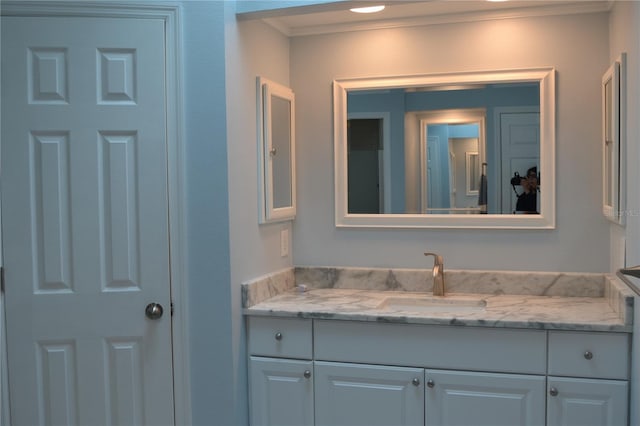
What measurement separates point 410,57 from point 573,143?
82cm

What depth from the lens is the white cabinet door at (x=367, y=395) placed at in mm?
2471

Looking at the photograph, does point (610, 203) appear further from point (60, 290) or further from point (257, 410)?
point (60, 290)

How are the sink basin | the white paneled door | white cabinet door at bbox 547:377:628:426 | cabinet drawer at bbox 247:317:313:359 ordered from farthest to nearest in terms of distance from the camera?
1. the sink basin
2. cabinet drawer at bbox 247:317:313:359
3. the white paneled door
4. white cabinet door at bbox 547:377:628:426

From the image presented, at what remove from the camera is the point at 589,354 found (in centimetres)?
228

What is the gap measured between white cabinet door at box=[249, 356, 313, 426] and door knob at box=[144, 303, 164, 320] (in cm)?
44

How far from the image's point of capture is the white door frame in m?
2.42

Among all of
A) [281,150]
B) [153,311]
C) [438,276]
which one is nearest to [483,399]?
[438,276]

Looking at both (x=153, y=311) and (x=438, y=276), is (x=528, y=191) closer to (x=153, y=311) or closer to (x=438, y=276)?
(x=438, y=276)

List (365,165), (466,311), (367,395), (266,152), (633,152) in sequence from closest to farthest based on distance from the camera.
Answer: (633,152) < (367,395) < (466,311) < (266,152) < (365,165)

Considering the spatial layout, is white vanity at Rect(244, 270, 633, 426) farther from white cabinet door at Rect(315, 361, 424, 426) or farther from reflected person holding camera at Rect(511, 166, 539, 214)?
reflected person holding camera at Rect(511, 166, 539, 214)

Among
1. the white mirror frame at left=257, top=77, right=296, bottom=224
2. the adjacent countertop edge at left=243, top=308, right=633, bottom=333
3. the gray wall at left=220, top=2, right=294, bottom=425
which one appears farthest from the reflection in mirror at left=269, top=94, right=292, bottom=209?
the adjacent countertop edge at left=243, top=308, right=633, bottom=333

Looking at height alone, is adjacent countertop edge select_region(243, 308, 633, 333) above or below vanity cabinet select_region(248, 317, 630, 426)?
above

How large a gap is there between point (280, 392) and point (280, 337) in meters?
0.23

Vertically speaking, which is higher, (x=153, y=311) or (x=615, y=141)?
(x=615, y=141)
